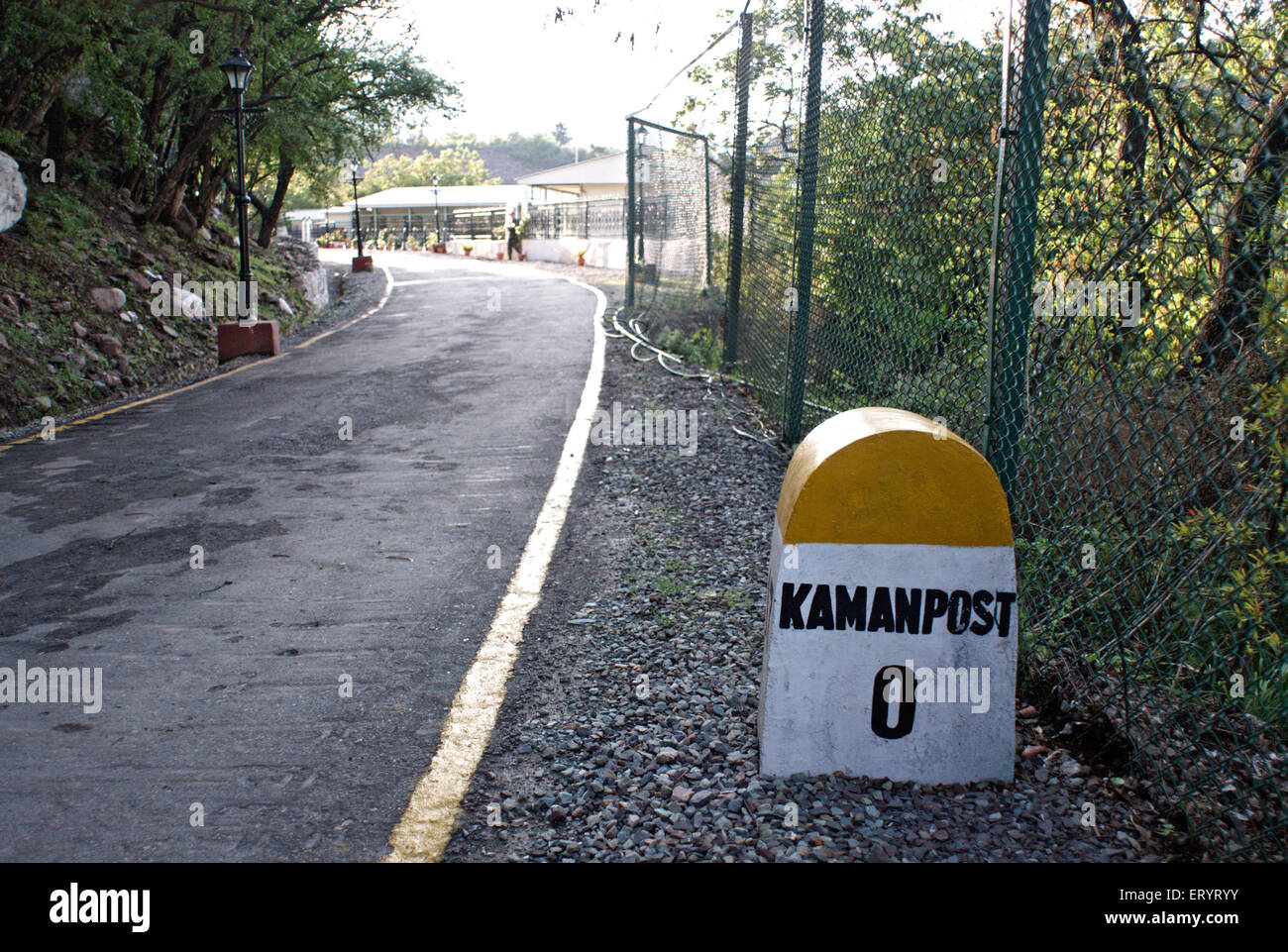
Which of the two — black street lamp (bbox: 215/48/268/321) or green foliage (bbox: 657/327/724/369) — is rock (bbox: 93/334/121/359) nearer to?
black street lamp (bbox: 215/48/268/321)

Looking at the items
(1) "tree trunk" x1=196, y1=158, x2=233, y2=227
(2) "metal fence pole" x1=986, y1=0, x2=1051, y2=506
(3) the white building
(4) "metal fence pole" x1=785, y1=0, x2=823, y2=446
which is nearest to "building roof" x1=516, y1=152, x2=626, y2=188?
(3) the white building

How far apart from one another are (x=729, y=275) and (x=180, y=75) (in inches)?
396

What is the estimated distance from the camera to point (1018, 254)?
3.46 meters

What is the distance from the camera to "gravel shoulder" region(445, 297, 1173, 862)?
2.75 meters

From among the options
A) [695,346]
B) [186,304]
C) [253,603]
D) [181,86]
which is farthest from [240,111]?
[253,603]

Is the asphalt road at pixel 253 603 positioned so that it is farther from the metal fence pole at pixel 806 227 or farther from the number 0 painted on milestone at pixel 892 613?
the metal fence pole at pixel 806 227

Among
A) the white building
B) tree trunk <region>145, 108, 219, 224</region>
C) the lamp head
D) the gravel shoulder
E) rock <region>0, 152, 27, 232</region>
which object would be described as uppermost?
the white building

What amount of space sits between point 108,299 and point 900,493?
511 inches

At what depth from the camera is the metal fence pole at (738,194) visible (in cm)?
849

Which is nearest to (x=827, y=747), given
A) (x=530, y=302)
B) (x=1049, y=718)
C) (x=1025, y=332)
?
(x=1049, y=718)

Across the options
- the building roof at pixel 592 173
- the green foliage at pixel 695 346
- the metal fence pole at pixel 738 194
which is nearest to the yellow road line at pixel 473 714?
the metal fence pole at pixel 738 194

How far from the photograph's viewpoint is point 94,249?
46.3ft

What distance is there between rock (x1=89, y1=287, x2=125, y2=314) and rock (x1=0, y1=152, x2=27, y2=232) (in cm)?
128

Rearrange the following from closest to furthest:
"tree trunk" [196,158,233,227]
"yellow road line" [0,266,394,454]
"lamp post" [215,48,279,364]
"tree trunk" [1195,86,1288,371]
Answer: "tree trunk" [1195,86,1288,371] < "yellow road line" [0,266,394,454] < "lamp post" [215,48,279,364] < "tree trunk" [196,158,233,227]
